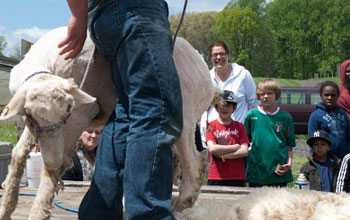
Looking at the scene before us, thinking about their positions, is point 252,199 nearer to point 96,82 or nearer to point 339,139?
A: point 96,82

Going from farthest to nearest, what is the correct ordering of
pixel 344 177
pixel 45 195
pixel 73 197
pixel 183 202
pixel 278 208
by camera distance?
1. pixel 344 177
2. pixel 73 197
3. pixel 183 202
4. pixel 45 195
5. pixel 278 208

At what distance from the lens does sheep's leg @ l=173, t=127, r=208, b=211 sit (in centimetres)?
286

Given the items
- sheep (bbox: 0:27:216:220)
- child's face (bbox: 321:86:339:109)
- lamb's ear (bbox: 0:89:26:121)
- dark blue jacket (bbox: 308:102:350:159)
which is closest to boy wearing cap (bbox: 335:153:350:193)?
dark blue jacket (bbox: 308:102:350:159)

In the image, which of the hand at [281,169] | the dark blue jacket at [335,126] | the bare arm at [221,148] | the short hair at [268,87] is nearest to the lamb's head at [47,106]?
the bare arm at [221,148]

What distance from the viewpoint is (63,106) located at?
2.31 m

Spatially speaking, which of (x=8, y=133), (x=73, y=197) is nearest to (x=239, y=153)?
(x=73, y=197)

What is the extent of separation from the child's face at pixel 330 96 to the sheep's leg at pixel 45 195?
342cm

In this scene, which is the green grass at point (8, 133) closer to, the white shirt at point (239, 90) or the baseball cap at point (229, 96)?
the white shirt at point (239, 90)

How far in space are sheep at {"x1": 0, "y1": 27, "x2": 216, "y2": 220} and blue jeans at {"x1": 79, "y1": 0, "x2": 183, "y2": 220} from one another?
0.35m

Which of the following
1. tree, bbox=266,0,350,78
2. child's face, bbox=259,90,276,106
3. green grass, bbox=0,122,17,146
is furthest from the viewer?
tree, bbox=266,0,350,78

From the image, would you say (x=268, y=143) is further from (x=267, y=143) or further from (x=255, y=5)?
(x=255, y=5)

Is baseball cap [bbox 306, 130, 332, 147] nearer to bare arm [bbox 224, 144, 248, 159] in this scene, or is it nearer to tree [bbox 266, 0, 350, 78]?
bare arm [bbox 224, 144, 248, 159]

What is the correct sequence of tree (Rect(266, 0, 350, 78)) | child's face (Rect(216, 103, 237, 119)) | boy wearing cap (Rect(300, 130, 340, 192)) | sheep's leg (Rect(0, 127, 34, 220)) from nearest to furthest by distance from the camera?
sheep's leg (Rect(0, 127, 34, 220))
boy wearing cap (Rect(300, 130, 340, 192))
child's face (Rect(216, 103, 237, 119))
tree (Rect(266, 0, 350, 78))

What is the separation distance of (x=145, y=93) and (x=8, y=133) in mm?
8857
